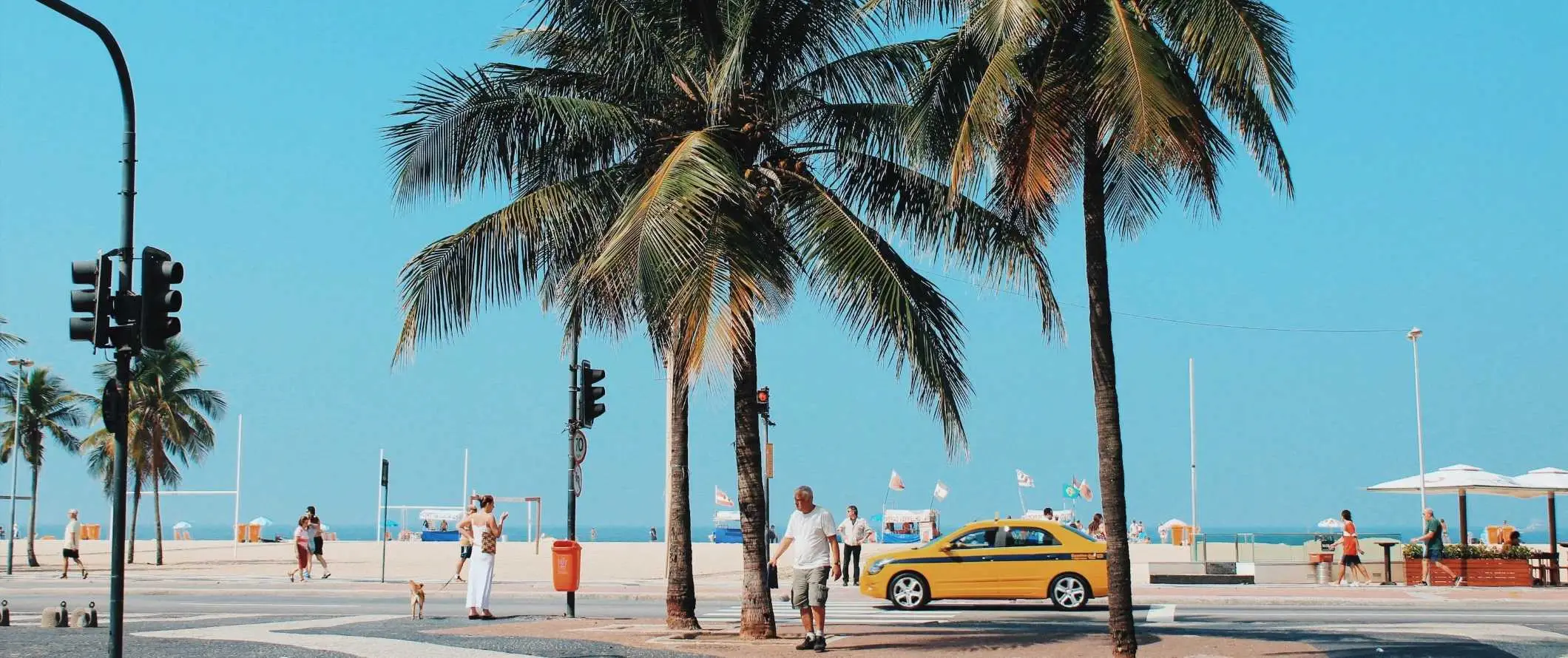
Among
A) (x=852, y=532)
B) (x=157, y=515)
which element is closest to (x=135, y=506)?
(x=157, y=515)

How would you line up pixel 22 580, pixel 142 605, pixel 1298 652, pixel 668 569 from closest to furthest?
1. pixel 1298 652
2. pixel 668 569
3. pixel 142 605
4. pixel 22 580

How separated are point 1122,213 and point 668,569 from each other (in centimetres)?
664

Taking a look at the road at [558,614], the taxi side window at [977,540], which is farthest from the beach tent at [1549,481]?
the taxi side window at [977,540]

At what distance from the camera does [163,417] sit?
44.7m

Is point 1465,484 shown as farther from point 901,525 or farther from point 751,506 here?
point 901,525

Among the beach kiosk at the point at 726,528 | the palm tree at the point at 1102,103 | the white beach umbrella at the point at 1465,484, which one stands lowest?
the beach kiosk at the point at 726,528

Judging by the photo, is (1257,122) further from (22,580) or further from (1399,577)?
(22,580)

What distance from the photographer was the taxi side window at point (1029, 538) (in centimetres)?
2216

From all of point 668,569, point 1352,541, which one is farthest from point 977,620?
point 1352,541

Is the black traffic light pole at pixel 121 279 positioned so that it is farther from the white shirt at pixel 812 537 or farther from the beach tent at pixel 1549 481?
the beach tent at pixel 1549 481

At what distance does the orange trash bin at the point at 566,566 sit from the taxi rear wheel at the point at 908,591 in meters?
5.59

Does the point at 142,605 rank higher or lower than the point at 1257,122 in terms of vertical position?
lower

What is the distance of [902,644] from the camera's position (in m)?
15.1

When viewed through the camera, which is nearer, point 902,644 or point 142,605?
point 902,644
